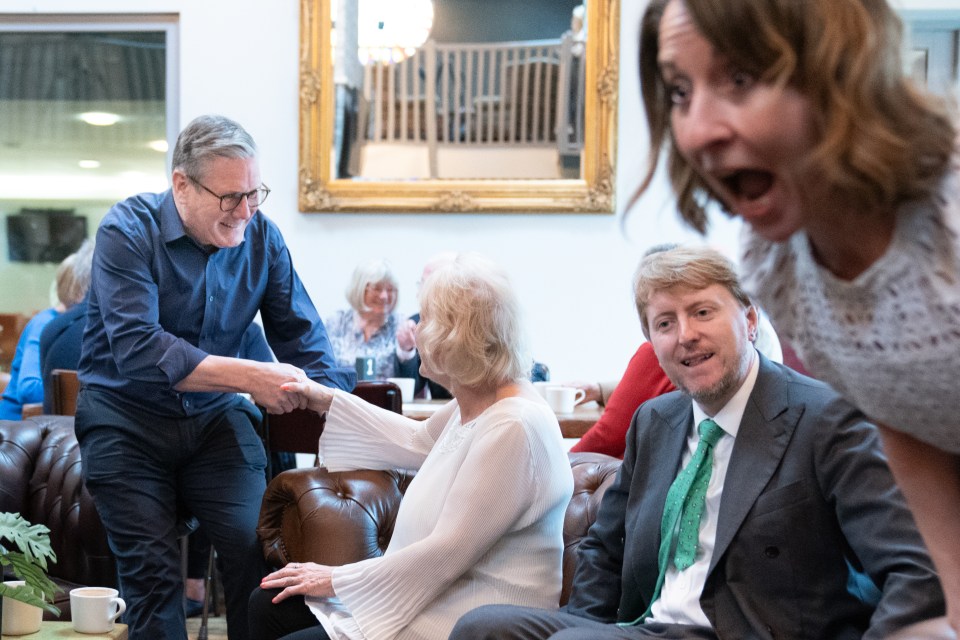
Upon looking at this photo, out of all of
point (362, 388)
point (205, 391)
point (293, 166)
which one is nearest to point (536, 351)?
point (293, 166)

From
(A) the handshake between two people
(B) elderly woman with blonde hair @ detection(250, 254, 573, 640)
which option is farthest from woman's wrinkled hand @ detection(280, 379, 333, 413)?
(B) elderly woman with blonde hair @ detection(250, 254, 573, 640)

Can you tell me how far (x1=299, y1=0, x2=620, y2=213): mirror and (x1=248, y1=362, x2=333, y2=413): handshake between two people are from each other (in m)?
2.75

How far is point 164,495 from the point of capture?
2.62 m

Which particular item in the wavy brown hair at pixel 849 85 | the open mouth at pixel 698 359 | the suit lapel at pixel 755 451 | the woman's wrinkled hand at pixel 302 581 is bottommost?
the woman's wrinkled hand at pixel 302 581

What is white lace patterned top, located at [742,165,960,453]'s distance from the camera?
→ 724 millimetres

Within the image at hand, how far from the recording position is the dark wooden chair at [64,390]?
12.0 ft

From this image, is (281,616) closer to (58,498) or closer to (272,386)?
(272,386)

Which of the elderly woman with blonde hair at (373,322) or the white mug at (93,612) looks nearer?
the white mug at (93,612)

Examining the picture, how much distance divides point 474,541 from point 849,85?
1488 mm

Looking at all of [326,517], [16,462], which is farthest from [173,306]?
[16,462]

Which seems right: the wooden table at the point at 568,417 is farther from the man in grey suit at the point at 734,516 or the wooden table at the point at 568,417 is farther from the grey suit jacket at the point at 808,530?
the grey suit jacket at the point at 808,530

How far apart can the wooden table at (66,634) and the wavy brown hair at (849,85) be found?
2.05 m

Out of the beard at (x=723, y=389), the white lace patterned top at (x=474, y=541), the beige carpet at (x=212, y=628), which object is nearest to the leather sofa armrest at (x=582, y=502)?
the white lace patterned top at (x=474, y=541)

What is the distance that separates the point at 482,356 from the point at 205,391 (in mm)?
787
